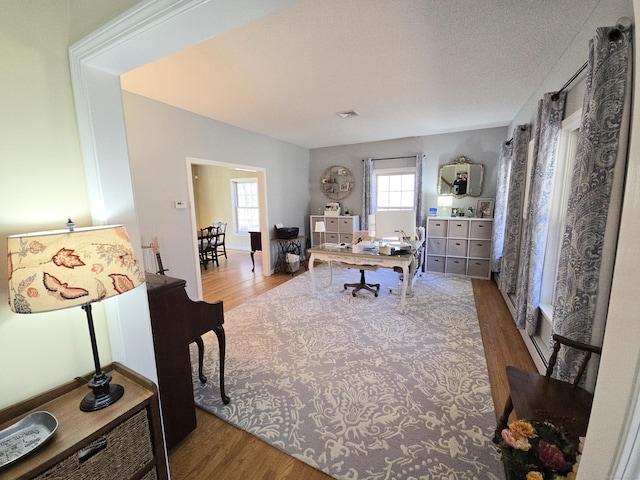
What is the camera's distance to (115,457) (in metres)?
0.94

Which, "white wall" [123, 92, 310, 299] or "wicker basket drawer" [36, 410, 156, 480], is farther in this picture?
"white wall" [123, 92, 310, 299]

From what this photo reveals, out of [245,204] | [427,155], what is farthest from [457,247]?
[245,204]

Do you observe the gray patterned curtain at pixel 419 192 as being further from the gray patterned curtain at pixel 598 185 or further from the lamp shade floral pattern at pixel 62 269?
the lamp shade floral pattern at pixel 62 269

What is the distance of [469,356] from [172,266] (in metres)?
3.55

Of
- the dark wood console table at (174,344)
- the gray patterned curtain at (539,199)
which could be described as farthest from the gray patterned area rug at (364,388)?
the gray patterned curtain at (539,199)

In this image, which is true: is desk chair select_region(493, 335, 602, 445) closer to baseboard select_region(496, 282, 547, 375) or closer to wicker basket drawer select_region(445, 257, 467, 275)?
baseboard select_region(496, 282, 547, 375)

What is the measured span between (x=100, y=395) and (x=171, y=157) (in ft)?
9.89

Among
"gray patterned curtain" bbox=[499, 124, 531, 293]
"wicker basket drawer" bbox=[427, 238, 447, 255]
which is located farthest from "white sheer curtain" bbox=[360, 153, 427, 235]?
"gray patterned curtain" bbox=[499, 124, 531, 293]

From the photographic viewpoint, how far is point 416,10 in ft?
5.53

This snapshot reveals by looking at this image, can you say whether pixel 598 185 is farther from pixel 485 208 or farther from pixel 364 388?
pixel 485 208

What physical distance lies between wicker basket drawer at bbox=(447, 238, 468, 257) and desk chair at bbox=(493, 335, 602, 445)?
3538 millimetres

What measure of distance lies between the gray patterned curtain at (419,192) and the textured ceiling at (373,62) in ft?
4.23

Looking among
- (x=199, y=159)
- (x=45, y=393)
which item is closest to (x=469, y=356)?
(x=45, y=393)

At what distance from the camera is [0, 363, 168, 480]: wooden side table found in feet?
2.61
